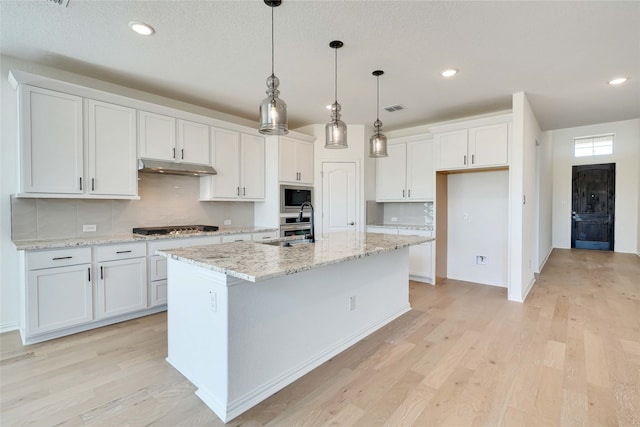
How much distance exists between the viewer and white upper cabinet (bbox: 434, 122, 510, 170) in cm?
407

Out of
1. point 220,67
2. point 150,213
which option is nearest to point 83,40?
point 220,67

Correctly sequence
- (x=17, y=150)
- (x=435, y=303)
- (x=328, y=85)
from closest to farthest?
(x=17, y=150) < (x=328, y=85) < (x=435, y=303)

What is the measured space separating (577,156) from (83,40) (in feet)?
30.9

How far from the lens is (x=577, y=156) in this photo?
739 cm

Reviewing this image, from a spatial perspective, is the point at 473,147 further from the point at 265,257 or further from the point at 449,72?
the point at 265,257

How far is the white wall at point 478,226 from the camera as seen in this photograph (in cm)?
459

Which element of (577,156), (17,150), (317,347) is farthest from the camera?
(577,156)

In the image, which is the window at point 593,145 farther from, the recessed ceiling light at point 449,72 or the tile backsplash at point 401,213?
the recessed ceiling light at point 449,72

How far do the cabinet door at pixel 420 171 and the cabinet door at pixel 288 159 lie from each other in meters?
1.89

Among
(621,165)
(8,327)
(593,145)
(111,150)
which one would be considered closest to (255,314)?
(111,150)

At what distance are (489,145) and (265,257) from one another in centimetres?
363

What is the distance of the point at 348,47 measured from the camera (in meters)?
2.68

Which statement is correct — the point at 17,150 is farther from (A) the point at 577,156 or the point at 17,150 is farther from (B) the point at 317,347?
(A) the point at 577,156

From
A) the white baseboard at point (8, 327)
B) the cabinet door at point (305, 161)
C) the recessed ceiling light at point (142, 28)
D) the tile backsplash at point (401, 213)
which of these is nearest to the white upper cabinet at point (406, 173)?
the tile backsplash at point (401, 213)
